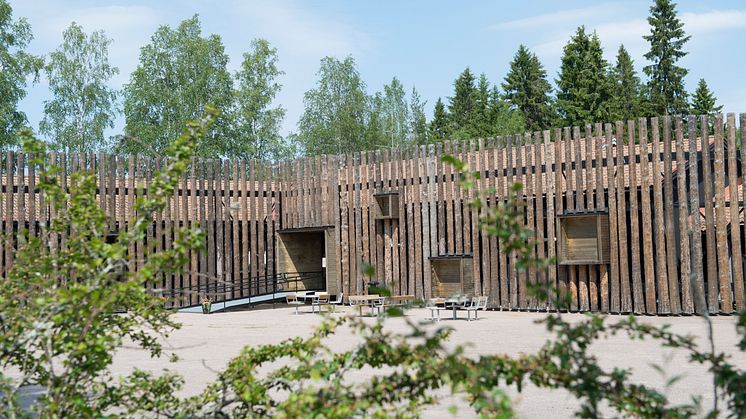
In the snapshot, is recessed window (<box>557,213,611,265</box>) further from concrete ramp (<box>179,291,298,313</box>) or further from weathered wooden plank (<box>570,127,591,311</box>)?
concrete ramp (<box>179,291,298,313</box>)

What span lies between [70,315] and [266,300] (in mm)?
21141

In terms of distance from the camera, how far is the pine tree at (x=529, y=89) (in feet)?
194

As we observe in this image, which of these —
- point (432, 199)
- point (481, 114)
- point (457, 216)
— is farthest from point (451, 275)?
point (481, 114)

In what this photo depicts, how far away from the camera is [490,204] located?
21875mm

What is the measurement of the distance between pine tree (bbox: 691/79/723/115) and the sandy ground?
35.1 metres

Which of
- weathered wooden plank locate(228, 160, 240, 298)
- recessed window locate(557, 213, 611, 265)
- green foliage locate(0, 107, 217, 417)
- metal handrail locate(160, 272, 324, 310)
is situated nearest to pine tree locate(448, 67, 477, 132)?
metal handrail locate(160, 272, 324, 310)

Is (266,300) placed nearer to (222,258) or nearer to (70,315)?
(222,258)

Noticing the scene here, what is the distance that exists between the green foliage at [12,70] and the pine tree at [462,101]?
39376 mm

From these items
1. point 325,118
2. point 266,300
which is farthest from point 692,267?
point 325,118

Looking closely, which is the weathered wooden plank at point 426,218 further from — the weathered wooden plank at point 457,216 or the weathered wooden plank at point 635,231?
the weathered wooden plank at point 635,231

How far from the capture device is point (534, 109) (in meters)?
60.0

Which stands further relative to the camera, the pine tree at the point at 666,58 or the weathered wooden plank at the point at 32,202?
the pine tree at the point at 666,58

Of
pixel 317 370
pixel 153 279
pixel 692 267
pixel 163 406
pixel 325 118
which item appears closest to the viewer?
pixel 317 370

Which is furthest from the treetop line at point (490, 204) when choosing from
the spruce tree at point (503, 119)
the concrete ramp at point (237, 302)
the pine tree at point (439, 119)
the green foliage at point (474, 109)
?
the pine tree at point (439, 119)
